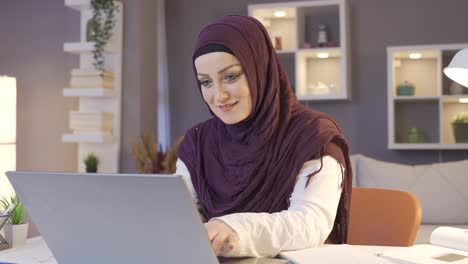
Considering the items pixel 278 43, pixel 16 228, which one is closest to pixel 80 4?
pixel 278 43

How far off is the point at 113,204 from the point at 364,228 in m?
0.98

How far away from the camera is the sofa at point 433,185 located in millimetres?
3738

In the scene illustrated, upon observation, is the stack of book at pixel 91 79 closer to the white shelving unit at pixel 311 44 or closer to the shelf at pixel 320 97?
the white shelving unit at pixel 311 44

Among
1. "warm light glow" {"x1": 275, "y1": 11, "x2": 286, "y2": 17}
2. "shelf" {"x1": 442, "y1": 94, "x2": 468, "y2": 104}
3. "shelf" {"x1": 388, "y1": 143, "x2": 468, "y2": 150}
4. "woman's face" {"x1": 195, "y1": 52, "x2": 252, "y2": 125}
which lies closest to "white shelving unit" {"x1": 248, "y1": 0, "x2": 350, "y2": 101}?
"warm light glow" {"x1": 275, "y1": 11, "x2": 286, "y2": 17}

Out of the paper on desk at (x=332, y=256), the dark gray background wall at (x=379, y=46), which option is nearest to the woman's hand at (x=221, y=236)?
the paper on desk at (x=332, y=256)

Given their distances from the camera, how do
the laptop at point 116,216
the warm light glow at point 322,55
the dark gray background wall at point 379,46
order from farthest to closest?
the dark gray background wall at point 379,46 < the warm light glow at point 322,55 < the laptop at point 116,216

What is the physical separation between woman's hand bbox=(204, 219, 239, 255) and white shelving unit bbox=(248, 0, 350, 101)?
3.42 m

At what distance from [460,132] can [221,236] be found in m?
3.62

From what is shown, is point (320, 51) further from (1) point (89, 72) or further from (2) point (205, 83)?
(2) point (205, 83)

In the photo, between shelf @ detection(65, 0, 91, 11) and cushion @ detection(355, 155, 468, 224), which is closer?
cushion @ detection(355, 155, 468, 224)

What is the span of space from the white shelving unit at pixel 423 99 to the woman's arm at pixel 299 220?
10.2ft

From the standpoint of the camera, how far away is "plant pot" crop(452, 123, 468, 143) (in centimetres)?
426

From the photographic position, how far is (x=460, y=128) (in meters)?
4.27

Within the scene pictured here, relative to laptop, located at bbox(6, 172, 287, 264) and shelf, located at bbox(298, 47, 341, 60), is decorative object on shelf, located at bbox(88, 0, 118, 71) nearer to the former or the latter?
shelf, located at bbox(298, 47, 341, 60)
